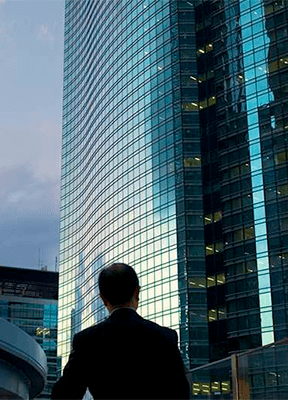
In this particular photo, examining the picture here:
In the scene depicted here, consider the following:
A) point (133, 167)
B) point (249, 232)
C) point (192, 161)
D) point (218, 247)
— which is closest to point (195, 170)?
point (192, 161)

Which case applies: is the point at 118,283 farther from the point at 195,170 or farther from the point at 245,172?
the point at 195,170

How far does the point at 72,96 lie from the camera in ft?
387

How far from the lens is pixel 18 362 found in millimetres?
22656

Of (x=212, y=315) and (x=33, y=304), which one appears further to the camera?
(x=33, y=304)

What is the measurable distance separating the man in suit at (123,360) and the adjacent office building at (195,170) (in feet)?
209

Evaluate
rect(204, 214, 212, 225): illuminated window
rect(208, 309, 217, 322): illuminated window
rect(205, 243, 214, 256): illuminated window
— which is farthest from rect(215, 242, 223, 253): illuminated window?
rect(208, 309, 217, 322): illuminated window

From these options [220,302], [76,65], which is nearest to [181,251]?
[220,302]

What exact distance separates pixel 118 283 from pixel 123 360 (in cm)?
34

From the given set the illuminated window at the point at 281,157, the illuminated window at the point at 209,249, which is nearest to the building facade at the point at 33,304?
the illuminated window at the point at 209,249

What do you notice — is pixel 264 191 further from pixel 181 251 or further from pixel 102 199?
pixel 102 199

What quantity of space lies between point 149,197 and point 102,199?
45.8ft

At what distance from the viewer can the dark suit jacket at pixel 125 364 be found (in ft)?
10.2

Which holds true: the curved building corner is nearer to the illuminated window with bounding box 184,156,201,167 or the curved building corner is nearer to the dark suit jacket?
the dark suit jacket

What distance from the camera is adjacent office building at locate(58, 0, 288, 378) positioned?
70.8 metres
